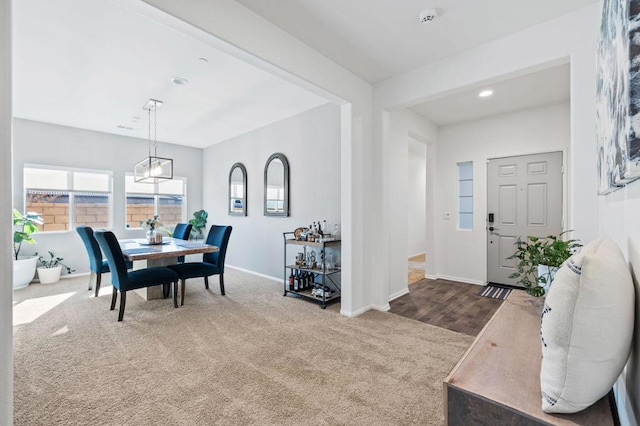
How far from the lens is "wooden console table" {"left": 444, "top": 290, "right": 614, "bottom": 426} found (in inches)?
33.0

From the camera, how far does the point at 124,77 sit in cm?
332

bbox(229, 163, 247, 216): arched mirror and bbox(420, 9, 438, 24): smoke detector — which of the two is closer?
bbox(420, 9, 438, 24): smoke detector

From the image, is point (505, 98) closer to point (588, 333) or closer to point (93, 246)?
point (588, 333)

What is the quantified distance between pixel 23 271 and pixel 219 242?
10.4ft

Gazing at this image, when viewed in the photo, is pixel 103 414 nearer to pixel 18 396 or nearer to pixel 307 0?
pixel 18 396

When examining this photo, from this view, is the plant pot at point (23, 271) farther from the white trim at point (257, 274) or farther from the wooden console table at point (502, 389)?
the wooden console table at point (502, 389)

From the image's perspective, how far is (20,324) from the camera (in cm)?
303

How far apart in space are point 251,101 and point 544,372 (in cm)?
414

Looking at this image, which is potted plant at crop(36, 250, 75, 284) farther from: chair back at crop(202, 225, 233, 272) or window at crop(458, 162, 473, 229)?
window at crop(458, 162, 473, 229)

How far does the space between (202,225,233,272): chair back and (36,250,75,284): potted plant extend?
8.93 feet

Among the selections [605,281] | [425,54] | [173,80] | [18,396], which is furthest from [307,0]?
[18,396]

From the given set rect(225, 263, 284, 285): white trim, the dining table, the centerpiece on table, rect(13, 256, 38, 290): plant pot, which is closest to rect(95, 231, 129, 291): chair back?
the dining table

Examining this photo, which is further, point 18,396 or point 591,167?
point 591,167

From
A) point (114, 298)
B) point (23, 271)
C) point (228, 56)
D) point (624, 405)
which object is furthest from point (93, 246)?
point (624, 405)
